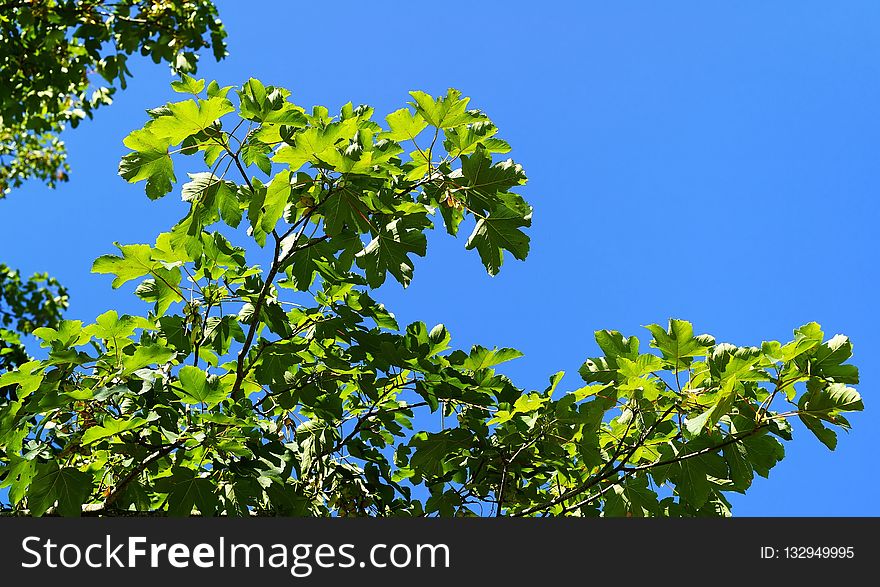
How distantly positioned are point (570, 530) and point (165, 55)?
6.40m

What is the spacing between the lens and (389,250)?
9.00 feet

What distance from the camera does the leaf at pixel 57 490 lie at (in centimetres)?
273

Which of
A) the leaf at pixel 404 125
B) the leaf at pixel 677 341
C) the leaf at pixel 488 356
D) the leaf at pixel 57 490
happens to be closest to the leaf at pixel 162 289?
the leaf at pixel 57 490

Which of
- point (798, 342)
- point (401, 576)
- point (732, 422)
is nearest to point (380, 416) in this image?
point (401, 576)

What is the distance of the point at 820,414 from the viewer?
2.68 meters

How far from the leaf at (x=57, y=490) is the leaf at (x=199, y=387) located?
1.61ft

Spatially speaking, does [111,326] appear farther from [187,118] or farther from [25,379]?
[187,118]

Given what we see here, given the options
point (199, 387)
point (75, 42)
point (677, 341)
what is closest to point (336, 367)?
point (199, 387)

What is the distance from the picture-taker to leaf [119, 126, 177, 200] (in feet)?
9.16

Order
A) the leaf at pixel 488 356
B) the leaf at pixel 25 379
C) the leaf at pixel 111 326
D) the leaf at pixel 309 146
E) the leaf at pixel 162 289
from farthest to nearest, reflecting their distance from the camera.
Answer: the leaf at pixel 488 356, the leaf at pixel 162 289, the leaf at pixel 111 326, the leaf at pixel 25 379, the leaf at pixel 309 146

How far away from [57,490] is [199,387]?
643 millimetres

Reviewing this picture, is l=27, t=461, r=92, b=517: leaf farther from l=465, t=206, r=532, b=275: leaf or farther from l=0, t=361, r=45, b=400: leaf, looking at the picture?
l=465, t=206, r=532, b=275: leaf

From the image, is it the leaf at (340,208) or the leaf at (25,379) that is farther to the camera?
the leaf at (25,379)

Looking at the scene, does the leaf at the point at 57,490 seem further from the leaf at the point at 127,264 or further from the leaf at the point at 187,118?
the leaf at the point at 187,118
